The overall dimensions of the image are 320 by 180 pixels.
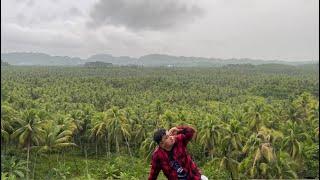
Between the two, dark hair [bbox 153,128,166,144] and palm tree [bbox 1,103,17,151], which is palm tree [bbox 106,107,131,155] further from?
dark hair [bbox 153,128,166,144]

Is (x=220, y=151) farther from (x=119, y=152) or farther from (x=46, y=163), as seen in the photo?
(x=46, y=163)

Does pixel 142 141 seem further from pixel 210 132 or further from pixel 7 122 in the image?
pixel 7 122

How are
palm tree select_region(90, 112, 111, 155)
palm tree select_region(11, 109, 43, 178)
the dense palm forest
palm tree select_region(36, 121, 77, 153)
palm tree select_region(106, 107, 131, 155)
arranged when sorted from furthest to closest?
palm tree select_region(90, 112, 111, 155) → palm tree select_region(106, 107, 131, 155) → palm tree select_region(36, 121, 77, 153) → palm tree select_region(11, 109, 43, 178) → the dense palm forest

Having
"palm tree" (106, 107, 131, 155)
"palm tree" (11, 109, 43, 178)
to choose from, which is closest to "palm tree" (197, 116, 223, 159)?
"palm tree" (106, 107, 131, 155)

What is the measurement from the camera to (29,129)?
37.9 meters

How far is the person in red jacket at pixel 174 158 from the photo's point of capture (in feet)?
19.4

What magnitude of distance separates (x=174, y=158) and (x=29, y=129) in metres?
33.9

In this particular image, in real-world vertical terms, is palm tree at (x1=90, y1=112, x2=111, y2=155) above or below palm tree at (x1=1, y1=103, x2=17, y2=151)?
below

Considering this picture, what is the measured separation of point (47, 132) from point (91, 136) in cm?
1042

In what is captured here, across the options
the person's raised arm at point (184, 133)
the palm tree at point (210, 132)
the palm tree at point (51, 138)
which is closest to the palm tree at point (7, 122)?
the palm tree at point (51, 138)

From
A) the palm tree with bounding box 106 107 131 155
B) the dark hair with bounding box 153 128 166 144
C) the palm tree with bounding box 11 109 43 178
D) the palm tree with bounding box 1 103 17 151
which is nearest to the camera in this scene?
the dark hair with bounding box 153 128 166 144

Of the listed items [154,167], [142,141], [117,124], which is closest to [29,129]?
[117,124]

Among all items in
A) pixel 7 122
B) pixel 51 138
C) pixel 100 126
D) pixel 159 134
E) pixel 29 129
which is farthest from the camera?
pixel 100 126

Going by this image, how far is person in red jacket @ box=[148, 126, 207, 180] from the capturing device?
5.91 m
